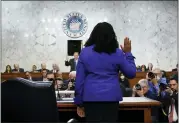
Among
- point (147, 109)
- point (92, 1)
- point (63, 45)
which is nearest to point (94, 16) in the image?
point (92, 1)

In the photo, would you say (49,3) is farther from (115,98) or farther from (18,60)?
(115,98)

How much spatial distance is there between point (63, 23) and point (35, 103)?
32.3 ft

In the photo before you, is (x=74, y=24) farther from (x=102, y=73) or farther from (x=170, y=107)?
(x=102, y=73)

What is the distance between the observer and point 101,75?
7.75 ft

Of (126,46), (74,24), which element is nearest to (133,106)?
(126,46)

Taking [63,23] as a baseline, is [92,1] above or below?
above

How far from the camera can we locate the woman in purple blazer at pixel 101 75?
7.73 feet

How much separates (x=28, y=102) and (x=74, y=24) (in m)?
9.84

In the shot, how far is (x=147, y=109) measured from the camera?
279 centimetres

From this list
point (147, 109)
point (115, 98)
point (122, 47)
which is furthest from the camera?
point (147, 109)

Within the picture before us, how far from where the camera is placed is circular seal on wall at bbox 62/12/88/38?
11281mm

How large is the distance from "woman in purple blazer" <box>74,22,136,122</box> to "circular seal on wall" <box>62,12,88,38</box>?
8882 millimetres

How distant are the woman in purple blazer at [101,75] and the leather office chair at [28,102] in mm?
807

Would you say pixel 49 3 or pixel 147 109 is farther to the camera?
pixel 49 3
